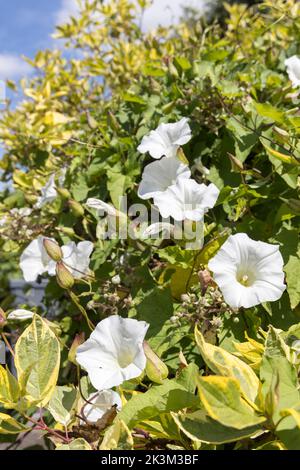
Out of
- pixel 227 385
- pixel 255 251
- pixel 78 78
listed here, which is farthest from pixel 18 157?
pixel 227 385

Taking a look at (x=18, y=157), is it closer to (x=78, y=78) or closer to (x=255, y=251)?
(x=78, y=78)

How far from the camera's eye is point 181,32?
250 centimetres

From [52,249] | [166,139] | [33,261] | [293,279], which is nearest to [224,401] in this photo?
[293,279]

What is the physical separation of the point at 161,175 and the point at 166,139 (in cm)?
9

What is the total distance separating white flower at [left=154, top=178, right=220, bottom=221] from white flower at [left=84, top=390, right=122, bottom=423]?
32cm

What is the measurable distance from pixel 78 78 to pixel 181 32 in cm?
54

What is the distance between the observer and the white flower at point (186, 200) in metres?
0.91

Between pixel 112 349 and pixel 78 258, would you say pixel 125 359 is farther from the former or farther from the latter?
pixel 78 258

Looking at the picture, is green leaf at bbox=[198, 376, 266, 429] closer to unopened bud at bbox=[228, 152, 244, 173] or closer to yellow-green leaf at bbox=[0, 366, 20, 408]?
yellow-green leaf at bbox=[0, 366, 20, 408]

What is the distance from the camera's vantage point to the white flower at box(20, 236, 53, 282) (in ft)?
3.90

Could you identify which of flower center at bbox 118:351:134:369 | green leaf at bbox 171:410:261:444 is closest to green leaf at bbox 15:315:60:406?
flower center at bbox 118:351:134:369

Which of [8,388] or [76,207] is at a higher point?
[76,207]

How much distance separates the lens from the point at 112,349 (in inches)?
30.4

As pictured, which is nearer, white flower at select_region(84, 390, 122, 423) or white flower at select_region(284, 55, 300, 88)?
white flower at select_region(84, 390, 122, 423)
